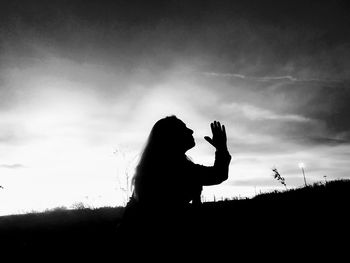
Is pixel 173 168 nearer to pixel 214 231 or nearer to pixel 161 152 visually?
pixel 161 152

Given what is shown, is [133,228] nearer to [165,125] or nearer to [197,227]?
[197,227]

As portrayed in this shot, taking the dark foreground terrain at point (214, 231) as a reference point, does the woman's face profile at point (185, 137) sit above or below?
above

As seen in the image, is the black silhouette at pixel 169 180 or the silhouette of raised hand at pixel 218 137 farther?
the silhouette of raised hand at pixel 218 137

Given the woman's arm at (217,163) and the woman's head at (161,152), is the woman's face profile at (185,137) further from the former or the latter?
the woman's arm at (217,163)

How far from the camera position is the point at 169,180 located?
295 centimetres

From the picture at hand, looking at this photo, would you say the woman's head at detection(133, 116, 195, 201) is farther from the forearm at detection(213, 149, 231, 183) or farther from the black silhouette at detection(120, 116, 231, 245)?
the forearm at detection(213, 149, 231, 183)

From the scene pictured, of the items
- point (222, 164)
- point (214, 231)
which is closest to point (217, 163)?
point (222, 164)

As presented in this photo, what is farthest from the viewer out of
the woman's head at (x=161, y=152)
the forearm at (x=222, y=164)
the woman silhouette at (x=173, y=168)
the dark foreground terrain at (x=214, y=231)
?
the forearm at (x=222, y=164)

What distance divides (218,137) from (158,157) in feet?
2.40

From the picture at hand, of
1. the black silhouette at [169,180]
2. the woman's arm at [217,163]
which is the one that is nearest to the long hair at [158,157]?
the black silhouette at [169,180]

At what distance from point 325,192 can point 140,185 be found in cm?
825

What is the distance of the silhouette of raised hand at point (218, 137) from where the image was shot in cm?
333

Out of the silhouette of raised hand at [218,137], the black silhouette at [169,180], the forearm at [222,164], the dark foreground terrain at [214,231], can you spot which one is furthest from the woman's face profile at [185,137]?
the dark foreground terrain at [214,231]

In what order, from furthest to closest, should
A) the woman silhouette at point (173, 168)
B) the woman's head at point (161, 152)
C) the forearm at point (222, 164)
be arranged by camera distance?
the forearm at point (222, 164) → the woman's head at point (161, 152) → the woman silhouette at point (173, 168)
